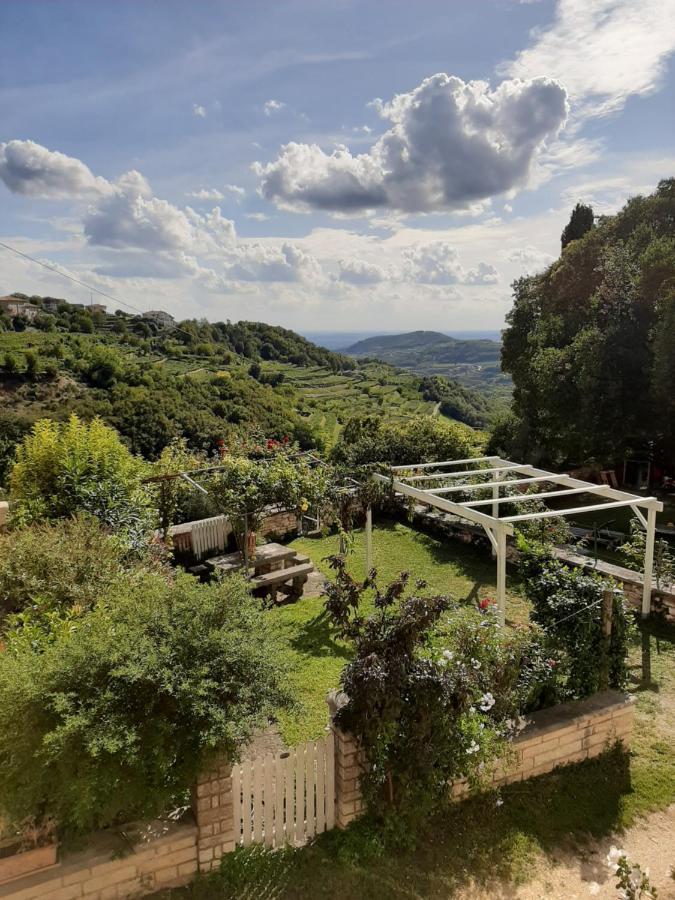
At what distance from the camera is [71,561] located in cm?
635

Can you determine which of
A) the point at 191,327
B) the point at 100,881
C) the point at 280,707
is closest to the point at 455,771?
the point at 280,707

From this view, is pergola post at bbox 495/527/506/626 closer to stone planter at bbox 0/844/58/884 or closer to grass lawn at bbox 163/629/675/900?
grass lawn at bbox 163/629/675/900

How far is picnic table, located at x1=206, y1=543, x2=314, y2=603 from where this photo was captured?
9406mm

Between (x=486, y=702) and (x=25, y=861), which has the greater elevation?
(x=486, y=702)

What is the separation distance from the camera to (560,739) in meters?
5.18

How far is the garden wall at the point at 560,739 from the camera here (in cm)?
483

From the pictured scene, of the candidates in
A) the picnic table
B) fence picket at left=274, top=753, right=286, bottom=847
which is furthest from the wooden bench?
fence picket at left=274, top=753, right=286, bottom=847

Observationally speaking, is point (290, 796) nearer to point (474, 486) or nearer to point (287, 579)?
point (287, 579)

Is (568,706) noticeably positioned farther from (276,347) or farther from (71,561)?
(276,347)

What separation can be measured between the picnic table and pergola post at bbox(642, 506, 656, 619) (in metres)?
5.39

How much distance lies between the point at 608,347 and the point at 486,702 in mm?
11383

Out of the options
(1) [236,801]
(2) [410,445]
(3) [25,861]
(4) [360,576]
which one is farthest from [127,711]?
(2) [410,445]

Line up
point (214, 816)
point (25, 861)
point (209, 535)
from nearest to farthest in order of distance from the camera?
→ point (25, 861), point (214, 816), point (209, 535)

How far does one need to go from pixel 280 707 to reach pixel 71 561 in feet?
11.7
